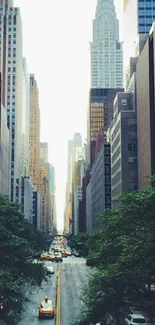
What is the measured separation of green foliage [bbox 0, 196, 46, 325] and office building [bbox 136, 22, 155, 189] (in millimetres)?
51369

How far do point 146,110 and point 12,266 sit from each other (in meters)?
64.9

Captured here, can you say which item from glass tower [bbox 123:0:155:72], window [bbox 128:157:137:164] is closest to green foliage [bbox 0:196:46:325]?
window [bbox 128:157:137:164]

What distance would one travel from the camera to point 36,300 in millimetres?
60656

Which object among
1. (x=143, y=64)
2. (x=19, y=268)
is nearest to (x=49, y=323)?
(x=19, y=268)

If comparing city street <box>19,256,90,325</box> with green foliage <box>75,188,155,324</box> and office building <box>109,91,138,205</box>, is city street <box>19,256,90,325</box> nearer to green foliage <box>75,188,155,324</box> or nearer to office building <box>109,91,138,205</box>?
green foliage <box>75,188,155,324</box>

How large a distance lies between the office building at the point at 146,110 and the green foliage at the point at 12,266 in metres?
51.4

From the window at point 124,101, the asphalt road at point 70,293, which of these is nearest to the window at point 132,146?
the window at point 124,101

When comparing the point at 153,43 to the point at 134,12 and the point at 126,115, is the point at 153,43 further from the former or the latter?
the point at 134,12

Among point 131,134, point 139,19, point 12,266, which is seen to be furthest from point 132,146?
point 12,266

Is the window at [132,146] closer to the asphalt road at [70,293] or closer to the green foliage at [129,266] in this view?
the asphalt road at [70,293]

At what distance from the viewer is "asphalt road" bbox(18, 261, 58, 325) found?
153ft

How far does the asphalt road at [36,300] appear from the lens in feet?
153

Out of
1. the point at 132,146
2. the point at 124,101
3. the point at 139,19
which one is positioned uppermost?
the point at 139,19

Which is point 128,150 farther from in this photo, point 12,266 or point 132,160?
point 12,266
